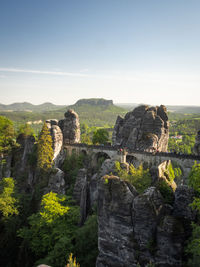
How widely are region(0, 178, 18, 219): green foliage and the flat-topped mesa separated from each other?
24925 mm

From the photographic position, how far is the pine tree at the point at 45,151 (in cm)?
3806

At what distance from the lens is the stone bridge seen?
115 ft

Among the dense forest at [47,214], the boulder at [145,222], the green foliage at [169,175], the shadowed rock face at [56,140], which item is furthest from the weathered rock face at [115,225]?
the shadowed rock face at [56,140]

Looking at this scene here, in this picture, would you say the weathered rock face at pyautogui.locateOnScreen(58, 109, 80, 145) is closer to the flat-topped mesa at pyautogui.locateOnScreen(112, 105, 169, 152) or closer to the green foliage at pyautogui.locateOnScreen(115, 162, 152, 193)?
the flat-topped mesa at pyautogui.locateOnScreen(112, 105, 169, 152)

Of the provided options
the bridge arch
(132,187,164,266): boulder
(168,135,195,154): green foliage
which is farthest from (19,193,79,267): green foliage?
(168,135,195,154): green foliage

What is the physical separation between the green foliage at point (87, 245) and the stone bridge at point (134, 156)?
17.0m

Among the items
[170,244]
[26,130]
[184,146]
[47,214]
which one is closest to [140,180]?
[170,244]

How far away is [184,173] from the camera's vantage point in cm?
3503

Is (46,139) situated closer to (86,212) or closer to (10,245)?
(86,212)

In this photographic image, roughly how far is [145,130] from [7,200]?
30102 mm

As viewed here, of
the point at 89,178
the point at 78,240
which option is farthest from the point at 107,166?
the point at 78,240

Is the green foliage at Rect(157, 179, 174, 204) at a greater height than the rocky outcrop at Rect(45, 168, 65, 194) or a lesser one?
greater

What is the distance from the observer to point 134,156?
132 ft

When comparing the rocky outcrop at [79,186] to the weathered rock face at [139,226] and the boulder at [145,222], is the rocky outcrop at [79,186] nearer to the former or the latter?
the weathered rock face at [139,226]
